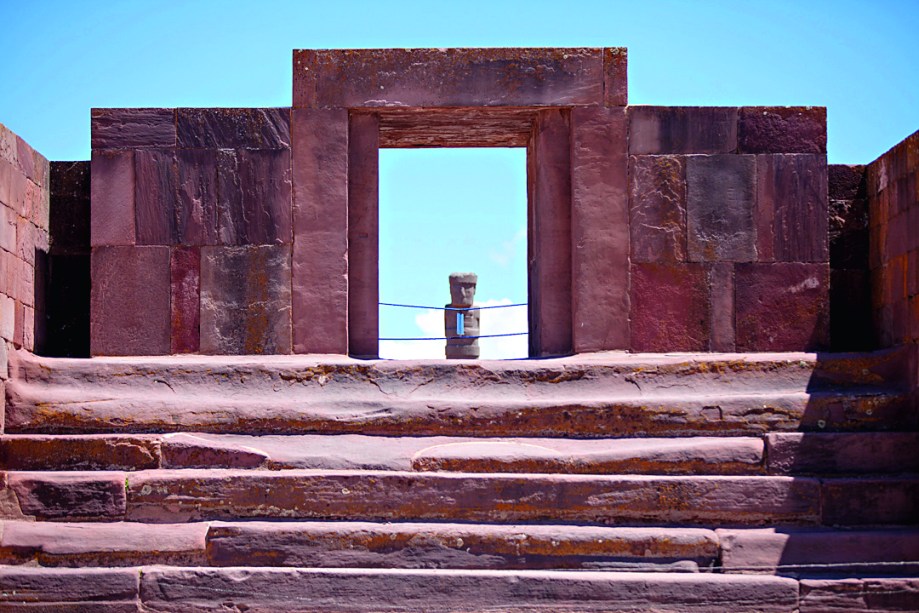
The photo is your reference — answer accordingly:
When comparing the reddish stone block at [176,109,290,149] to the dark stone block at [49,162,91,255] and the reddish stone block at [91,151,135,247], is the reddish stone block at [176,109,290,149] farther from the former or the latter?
the dark stone block at [49,162,91,255]


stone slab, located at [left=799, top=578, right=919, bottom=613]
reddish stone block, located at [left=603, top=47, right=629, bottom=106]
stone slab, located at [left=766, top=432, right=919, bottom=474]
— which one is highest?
reddish stone block, located at [left=603, top=47, right=629, bottom=106]

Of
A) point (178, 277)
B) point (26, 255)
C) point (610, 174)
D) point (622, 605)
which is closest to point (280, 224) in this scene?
point (178, 277)

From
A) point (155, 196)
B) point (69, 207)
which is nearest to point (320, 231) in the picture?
point (155, 196)

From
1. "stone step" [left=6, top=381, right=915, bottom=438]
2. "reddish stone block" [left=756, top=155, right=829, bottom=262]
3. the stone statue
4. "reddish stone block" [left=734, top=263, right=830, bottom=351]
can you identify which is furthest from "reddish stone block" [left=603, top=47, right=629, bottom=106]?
the stone statue

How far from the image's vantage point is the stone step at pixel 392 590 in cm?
565

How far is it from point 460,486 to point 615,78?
329 centimetres

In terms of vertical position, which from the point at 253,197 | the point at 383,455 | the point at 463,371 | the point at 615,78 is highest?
the point at 615,78

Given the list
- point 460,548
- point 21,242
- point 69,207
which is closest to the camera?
point 460,548

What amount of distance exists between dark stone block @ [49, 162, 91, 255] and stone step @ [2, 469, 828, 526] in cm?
235

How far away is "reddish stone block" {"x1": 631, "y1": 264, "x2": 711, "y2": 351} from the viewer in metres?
7.39

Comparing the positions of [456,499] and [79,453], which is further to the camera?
[79,453]

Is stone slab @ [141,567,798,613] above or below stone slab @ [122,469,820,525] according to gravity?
below

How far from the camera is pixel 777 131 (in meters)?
7.52

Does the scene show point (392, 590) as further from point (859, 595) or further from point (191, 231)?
point (191, 231)
